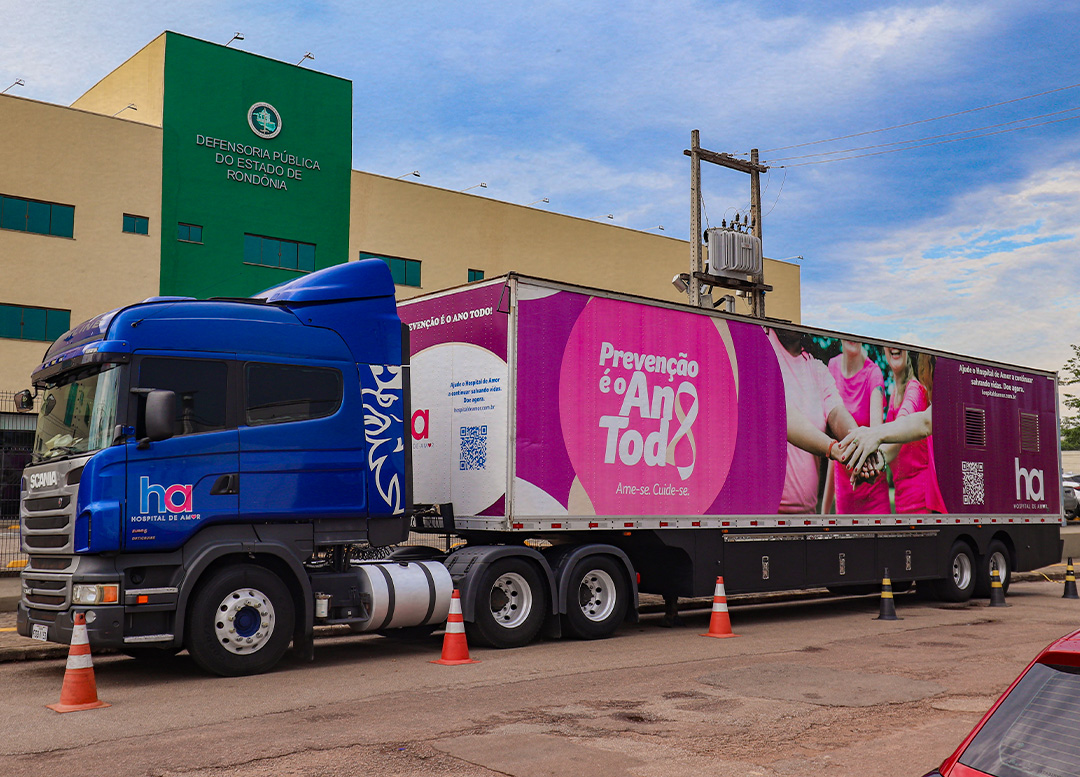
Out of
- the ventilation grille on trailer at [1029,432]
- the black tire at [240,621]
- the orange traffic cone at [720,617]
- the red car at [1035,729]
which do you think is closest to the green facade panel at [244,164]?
the ventilation grille on trailer at [1029,432]

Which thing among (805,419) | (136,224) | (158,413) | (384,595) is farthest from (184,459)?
(136,224)

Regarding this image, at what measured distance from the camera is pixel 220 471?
30.5 feet

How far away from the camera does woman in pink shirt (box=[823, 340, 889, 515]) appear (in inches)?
590

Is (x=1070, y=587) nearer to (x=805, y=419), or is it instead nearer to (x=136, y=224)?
(x=805, y=419)

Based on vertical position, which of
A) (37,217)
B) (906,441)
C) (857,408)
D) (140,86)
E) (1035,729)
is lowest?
(1035,729)

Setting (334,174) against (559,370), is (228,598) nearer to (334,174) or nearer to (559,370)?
(559,370)

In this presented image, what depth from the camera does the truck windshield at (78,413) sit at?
352 inches

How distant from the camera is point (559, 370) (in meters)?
11.5

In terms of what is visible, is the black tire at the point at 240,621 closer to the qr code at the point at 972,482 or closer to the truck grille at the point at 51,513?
the truck grille at the point at 51,513

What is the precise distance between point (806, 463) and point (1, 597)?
1121 centimetres

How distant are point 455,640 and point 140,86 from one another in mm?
33250

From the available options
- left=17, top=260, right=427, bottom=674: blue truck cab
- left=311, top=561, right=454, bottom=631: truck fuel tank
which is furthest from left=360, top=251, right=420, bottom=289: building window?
left=311, top=561, right=454, bottom=631: truck fuel tank

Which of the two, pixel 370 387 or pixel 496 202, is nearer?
pixel 370 387

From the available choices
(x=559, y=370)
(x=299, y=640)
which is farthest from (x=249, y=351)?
(x=559, y=370)
